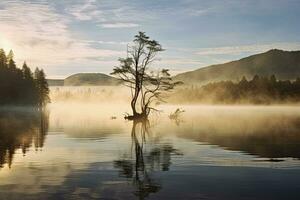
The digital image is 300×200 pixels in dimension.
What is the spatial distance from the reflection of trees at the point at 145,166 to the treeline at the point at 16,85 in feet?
337

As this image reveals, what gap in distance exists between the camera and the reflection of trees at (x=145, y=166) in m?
16.8

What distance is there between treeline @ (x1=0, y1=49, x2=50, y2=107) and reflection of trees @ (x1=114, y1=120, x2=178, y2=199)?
10282cm

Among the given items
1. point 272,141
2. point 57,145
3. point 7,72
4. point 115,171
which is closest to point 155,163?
point 115,171

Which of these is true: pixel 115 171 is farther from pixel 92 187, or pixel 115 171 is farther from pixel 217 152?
pixel 217 152

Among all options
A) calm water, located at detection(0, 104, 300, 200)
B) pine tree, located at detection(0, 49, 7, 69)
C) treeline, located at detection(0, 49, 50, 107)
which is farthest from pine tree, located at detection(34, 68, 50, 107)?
calm water, located at detection(0, 104, 300, 200)

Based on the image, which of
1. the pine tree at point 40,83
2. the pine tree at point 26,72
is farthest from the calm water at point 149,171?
the pine tree at point 40,83

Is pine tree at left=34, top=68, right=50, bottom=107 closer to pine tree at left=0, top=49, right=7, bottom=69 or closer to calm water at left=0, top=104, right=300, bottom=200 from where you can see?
pine tree at left=0, top=49, right=7, bottom=69

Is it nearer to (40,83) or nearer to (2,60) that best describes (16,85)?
(2,60)

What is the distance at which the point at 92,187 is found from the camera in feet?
55.3

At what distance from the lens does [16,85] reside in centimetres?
13112

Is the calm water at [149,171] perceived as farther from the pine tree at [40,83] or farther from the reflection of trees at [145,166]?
the pine tree at [40,83]

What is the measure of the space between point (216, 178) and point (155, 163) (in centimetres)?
503

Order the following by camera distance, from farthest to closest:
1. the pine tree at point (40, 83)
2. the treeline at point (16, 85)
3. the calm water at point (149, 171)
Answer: the pine tree at point (40, 83) → the treeline at point (16, 85) → the calm water at point (149, 171)

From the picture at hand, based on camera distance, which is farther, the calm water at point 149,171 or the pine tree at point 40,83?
the pine tree at point 40,83
